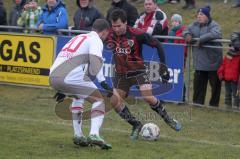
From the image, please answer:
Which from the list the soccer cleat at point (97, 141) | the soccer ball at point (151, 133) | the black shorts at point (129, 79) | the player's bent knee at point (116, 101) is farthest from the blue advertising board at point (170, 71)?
the soccer cleat at point (97, 141)

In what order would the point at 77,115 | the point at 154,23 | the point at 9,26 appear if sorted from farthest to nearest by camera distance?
Answer: the point at 9,26, the point at 154,23, the point at 77,115

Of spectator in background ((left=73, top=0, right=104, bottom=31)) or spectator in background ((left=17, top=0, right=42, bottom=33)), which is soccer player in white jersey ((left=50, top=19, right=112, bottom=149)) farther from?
spectator in background ((left=17, top=0, right=42, bottom=33))

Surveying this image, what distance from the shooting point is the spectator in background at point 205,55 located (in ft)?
45.0

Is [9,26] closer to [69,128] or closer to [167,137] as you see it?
[69,128]

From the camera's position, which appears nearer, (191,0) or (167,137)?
(167,137)

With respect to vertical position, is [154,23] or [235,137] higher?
[154,23]

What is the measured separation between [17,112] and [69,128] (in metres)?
1.86

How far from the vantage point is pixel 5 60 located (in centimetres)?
1650

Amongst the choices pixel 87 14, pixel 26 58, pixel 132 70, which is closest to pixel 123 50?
pixel 132 70

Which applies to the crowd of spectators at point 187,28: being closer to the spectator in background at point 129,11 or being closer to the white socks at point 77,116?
the spectator in background at point 129,11

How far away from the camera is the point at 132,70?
11453mm

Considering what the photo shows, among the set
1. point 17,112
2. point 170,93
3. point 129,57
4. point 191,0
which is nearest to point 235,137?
point 129,57

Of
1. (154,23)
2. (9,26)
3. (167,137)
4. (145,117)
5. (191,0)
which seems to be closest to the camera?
(167,137)

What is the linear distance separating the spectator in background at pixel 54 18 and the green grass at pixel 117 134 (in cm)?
161
